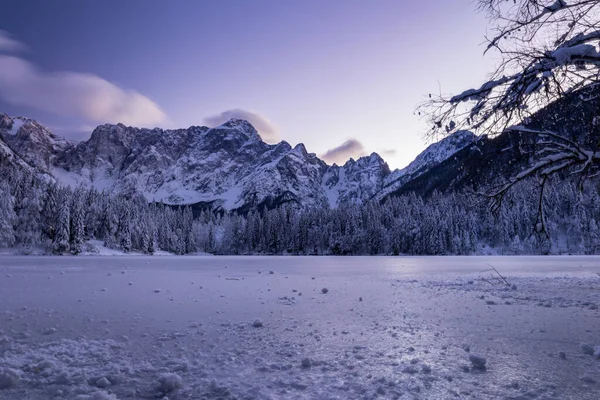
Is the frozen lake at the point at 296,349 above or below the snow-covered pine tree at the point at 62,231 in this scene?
below

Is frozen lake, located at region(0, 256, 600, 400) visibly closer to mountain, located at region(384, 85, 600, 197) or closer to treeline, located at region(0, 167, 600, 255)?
mountain, located at region(384, 85, 600, 197)

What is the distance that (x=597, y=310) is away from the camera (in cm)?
894

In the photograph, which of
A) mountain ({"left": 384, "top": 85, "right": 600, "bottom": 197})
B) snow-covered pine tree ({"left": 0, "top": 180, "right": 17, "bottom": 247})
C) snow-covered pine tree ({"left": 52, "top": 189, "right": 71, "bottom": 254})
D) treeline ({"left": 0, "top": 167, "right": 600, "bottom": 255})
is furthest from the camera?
treeline ({"left": 0, "top": 167, "right": 600, "bottom": 255})

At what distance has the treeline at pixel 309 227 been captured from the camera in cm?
7394

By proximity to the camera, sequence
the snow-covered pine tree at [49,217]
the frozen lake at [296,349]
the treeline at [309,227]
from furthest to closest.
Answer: the snow-covered pine tree at [49,217] < the treeline at [309,227] < the frozen lake at [296,349]

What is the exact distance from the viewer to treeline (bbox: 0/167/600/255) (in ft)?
243

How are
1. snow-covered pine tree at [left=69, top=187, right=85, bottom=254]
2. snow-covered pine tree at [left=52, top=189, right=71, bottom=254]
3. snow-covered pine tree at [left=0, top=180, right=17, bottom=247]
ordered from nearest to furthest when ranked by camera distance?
snow-covered pine tree at [left=0, top=180, right=17, bottom=247] → snow-covered pine tree at [left=52, top=189, right=71, bottom=254] → snow-covered pine tree at [left=69, top=187, right=85, bottom=254]

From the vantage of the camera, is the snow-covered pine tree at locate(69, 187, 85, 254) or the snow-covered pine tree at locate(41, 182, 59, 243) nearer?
the snow-covered pine tree at locate(69, 187, 85, 254)

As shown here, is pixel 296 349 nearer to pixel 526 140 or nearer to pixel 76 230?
pixel 526 140

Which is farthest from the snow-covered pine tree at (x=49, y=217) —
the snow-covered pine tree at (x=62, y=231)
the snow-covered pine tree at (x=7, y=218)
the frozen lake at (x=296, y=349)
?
the frozen lake at (x=296, y=349)

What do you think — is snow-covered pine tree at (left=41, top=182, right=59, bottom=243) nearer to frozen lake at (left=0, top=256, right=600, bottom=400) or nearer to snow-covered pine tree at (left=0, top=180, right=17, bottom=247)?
snow-covered pine tree at (left=0, top=180, right=17, bottom=247)

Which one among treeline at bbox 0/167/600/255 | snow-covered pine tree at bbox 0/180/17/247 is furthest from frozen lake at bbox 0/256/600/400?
snow-covered pine tree at bbox 0/180/17/247

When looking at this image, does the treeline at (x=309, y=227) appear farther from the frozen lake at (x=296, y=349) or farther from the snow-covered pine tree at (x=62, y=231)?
the frozen lake at (x=296, y=349)

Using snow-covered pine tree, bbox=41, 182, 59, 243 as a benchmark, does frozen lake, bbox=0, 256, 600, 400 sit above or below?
below
